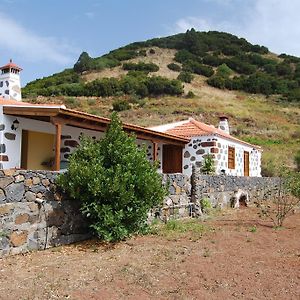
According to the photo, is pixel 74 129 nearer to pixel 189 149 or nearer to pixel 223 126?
pixel 189 149

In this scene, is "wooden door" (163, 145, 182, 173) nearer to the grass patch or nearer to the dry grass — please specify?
the grass patch

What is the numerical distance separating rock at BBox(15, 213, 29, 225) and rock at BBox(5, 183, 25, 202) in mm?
282

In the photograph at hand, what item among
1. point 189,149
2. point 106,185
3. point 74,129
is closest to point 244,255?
point 106,185

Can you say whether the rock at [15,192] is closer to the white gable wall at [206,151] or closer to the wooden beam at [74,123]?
the wooden beam at [74,123]

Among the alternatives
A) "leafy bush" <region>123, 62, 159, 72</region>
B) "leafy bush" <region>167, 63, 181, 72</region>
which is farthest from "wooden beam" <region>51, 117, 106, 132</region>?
"leafy bush" <region>167, 63, 181, 72</region>

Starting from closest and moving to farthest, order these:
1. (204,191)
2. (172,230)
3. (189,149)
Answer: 1. (172,230)
2. (204,191)
3. (189,149)

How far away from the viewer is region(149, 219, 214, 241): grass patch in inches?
335

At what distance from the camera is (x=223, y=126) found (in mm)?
21531

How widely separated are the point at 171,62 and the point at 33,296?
183 ft

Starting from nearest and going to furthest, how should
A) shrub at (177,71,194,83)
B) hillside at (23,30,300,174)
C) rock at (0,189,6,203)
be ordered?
rock at (0,189,6,203)
hillside at (23,30,300,174)
shrub at (177,71,194,83)

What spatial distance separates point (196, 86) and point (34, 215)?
144 ft

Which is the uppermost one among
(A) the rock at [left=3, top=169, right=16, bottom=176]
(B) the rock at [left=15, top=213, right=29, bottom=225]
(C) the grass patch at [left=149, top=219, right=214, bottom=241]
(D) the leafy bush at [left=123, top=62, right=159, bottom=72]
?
Answer: (D) the leafy bush at [left=123, top=62, right=159, bottom=72]

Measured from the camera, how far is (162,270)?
6.03m

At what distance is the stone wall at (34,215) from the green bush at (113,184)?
29 centimetres
